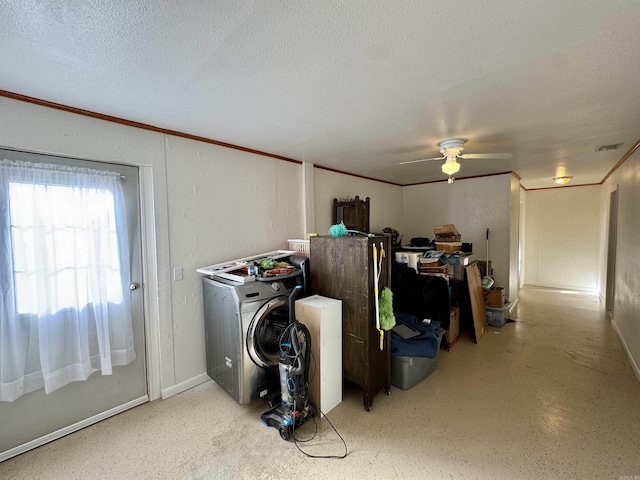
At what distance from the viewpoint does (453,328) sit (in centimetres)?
358

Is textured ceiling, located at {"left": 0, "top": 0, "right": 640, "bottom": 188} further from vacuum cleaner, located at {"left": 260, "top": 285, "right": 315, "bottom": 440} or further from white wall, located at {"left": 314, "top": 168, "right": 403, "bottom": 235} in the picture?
vacuum cleaner, located at {"left": 260, "top": 285, "right": 315, "bottom": 440}

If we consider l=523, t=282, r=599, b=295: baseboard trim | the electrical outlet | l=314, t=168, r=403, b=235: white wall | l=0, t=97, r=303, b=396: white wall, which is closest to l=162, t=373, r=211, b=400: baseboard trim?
l=0, t=97, r=303, b=396: white wall

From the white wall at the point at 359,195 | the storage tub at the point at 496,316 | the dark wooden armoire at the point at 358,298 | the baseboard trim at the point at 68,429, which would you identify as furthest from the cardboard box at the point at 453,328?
the baseboard trim at the point at 68,429

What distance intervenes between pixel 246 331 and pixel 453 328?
267cm

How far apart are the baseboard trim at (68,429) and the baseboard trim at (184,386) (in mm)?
155

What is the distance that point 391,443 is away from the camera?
1.97 meters

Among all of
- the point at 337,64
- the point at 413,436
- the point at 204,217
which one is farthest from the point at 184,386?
the point at 337,64

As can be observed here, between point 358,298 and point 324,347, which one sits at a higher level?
point 358,298

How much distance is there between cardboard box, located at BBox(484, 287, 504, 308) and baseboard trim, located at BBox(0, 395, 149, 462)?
14.9 feet

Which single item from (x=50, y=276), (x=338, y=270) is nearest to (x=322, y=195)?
(x=338, y=270)

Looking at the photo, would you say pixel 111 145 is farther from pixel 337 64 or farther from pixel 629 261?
pixel 629 261

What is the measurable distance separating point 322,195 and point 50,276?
3.04 meters

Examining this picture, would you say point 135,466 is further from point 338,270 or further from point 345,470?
point 338,270

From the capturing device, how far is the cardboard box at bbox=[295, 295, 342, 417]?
226cm
